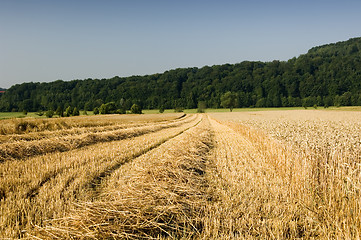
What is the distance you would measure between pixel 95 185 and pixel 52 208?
1.48 meters

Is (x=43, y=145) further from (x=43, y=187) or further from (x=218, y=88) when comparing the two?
(x=218, y=88)

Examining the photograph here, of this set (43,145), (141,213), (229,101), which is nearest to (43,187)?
(141,213)

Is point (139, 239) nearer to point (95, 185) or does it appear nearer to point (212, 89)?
point (95, 185)

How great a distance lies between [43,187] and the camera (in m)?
4.76

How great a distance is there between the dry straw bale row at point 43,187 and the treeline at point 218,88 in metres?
83.7

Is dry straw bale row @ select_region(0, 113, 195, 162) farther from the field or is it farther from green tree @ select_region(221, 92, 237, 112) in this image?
A: green tree @ select_region(221, 92, 237, 112)

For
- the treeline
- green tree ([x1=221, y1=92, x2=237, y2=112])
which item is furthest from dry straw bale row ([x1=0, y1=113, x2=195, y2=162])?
green tree ([x1=221, y1=92, x2=237, y2=112])

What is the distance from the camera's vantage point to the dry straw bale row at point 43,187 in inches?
137

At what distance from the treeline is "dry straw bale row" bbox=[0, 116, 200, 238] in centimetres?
8373

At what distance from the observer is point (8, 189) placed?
465cm

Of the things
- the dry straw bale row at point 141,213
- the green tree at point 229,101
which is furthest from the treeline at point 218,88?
the dry straw bale row at point 141,213

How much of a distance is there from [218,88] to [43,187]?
127 meters

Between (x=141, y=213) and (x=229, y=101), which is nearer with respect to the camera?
(x=141, y=213)

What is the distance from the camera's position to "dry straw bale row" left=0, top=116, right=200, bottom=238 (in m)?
3.47
